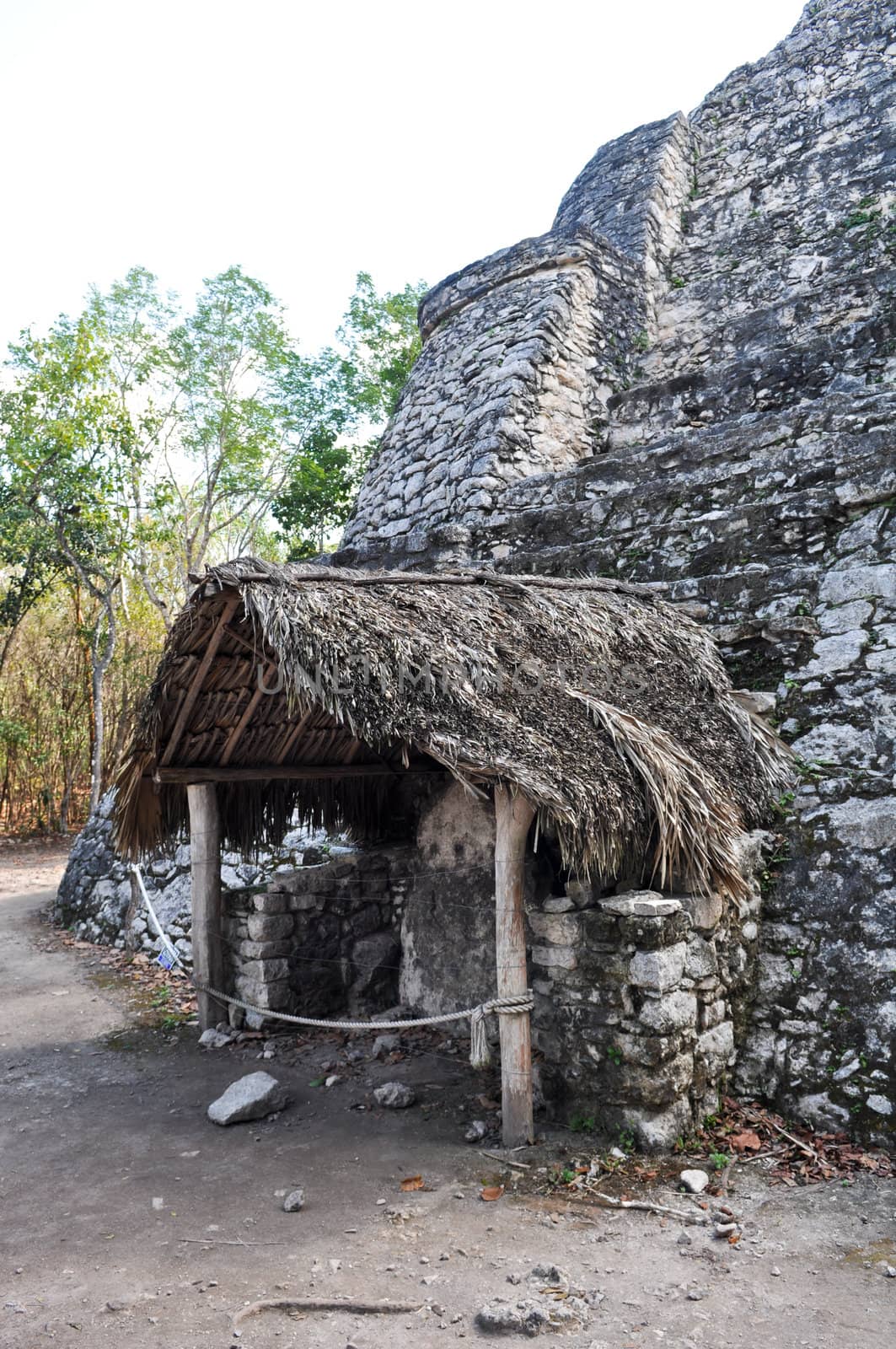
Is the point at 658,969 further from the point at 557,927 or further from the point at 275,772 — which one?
the point at 275,772

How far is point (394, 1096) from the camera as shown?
4535 millimetres

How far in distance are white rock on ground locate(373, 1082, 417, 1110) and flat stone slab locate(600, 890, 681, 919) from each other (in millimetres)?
1566

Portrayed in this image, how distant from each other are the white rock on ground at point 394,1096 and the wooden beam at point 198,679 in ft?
7.42

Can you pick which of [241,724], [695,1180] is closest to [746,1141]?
[695,1180]

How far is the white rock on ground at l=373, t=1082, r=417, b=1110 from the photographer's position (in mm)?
4504

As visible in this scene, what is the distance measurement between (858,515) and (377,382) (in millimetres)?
14296

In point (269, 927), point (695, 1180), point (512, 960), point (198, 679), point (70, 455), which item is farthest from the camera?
point (70, 455)

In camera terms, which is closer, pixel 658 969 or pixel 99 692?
pixel 658 969

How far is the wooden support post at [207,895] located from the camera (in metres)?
5.69

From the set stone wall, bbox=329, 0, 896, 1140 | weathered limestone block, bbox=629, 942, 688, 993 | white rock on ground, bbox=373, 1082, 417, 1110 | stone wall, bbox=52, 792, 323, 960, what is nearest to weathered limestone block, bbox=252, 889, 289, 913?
stone wall, bbox=52, 792, 323, 960

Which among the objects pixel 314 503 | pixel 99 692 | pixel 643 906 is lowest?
pixel 643 906

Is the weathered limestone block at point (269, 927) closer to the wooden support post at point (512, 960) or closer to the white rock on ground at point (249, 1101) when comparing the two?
the white rock on ground at point (249, 1101)

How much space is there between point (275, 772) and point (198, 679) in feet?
3.22

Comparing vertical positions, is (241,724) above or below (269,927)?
above
